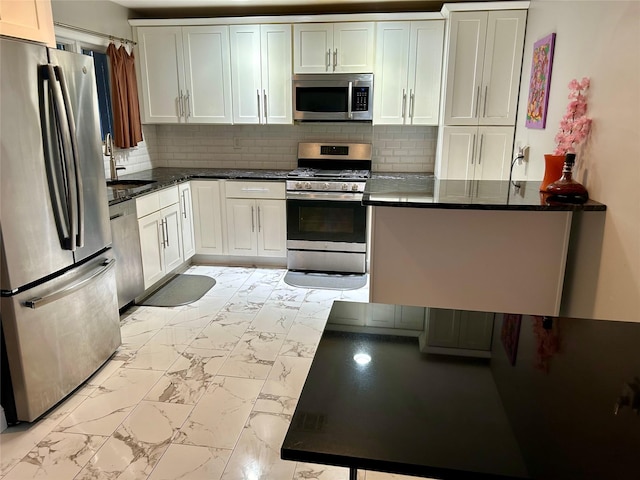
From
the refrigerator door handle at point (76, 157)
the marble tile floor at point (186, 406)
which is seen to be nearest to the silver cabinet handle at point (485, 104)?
the marble tile floor at point (186, 406)

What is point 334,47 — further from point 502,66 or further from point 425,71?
point 502,66

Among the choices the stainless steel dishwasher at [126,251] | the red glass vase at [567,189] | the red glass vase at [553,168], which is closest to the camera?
the red glass vase at [567,189]

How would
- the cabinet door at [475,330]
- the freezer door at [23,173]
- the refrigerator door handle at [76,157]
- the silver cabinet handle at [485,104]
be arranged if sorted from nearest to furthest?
the cabinet door at [475,330] < the freezer door at [23,173] < the refrigerator door handle at [76,157] < the silver cabinet handle at [485,104]

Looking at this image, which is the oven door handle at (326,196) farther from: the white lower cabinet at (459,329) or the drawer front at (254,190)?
the white lower cabinet at (459,329)

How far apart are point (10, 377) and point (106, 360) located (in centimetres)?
66

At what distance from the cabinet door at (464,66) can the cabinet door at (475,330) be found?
9.99ft

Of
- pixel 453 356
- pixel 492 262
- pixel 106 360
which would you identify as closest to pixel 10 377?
pixel 106 360

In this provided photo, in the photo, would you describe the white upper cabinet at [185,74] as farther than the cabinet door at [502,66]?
Yes

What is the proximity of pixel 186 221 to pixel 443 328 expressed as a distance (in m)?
3.51

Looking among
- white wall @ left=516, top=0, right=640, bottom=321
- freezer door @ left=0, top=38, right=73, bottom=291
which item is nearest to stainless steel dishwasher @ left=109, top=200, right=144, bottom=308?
freezer door @ left=0, top=38, right=73, bottom=291

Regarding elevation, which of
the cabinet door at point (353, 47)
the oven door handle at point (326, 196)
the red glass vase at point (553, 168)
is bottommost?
the oven door handle at point (326, 196)

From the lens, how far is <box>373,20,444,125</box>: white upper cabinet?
397 centimetres

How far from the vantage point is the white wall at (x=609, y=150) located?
1962 mm

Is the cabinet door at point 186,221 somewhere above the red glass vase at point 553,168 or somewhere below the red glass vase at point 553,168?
below
